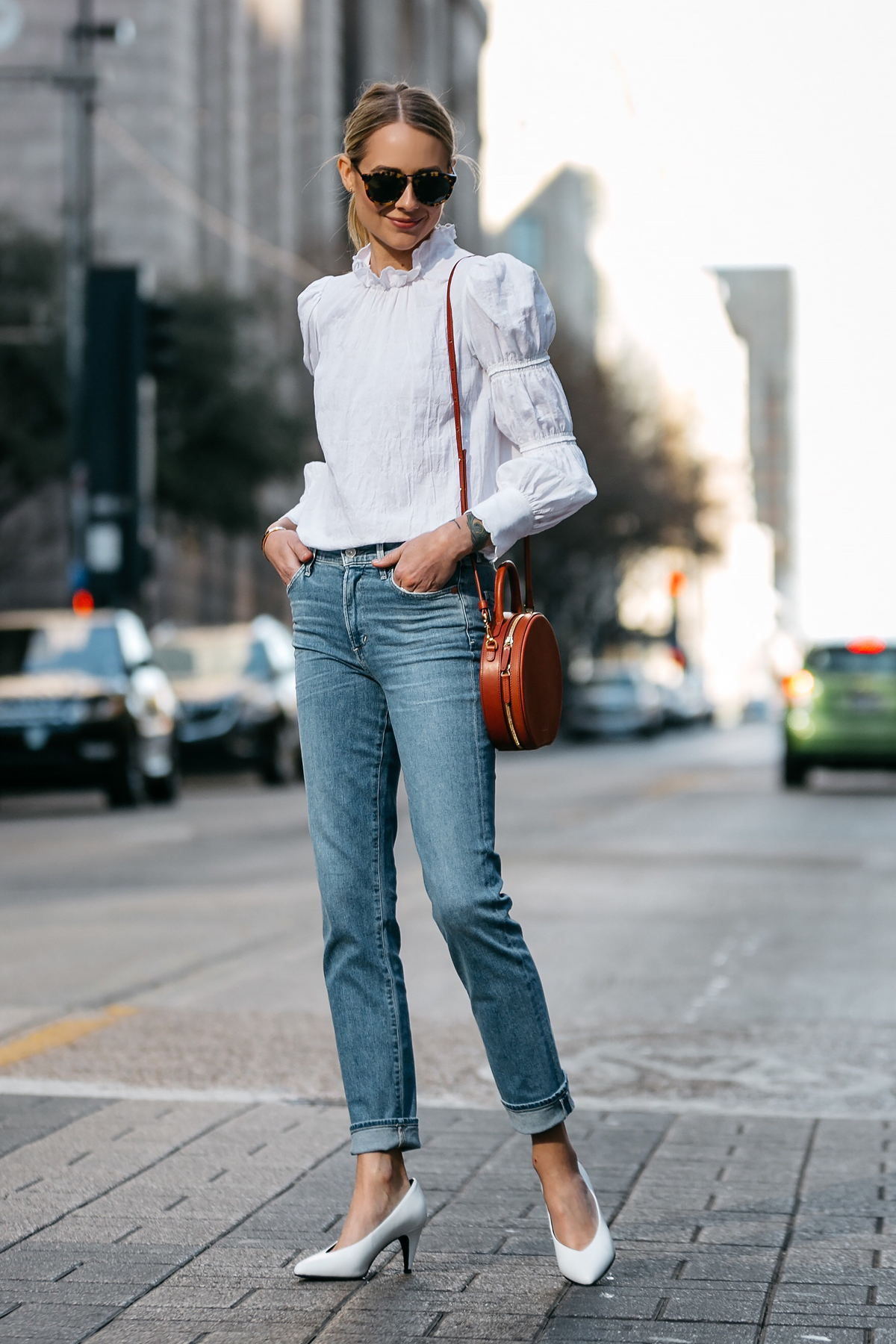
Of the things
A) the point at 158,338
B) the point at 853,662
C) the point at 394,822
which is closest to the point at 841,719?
the point at 853,662

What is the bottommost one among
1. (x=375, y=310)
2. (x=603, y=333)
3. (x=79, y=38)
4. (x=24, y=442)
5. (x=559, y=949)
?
(x=559, y=949)

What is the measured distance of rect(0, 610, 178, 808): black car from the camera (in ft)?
56.0

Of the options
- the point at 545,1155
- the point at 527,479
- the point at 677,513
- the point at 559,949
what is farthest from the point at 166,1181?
the point at 677,513

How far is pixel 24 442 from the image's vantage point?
3072cm

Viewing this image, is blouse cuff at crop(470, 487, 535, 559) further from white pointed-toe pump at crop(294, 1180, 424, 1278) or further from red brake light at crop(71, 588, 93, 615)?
red brake light at crop(71, 588, 93, 615)

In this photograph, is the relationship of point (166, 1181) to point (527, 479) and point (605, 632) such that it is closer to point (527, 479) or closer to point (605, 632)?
point (527, 479)

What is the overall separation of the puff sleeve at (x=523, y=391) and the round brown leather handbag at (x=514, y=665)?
6 cm

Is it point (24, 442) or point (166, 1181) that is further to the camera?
point (24, 442)

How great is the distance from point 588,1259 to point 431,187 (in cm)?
180

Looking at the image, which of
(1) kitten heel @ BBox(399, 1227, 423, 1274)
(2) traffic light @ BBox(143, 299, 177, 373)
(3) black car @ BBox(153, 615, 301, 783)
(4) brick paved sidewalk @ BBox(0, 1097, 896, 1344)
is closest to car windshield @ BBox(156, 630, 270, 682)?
(3) black car @ BBox(153, 615, 301, 783)

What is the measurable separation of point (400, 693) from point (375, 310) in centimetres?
66

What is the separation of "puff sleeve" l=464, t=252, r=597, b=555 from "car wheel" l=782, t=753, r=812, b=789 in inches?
721

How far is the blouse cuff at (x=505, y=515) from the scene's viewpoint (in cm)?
336

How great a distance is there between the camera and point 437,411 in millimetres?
3479
